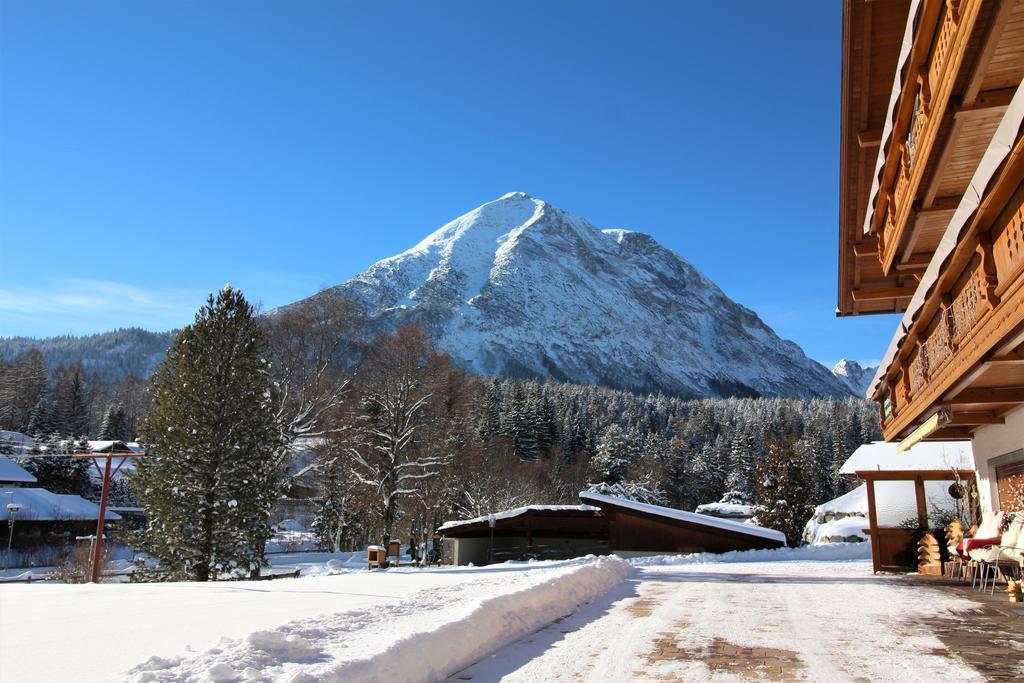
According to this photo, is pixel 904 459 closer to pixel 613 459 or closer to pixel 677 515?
pixel 677 515

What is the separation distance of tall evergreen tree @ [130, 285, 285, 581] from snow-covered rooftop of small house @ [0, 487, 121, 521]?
3029cm

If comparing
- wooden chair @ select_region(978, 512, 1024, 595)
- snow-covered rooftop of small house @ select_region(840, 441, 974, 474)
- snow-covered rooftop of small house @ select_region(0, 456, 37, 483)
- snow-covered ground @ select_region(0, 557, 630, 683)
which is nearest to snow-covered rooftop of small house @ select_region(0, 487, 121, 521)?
snow-covered rooftop of small house @ select_region(0, 456, 37, 483)

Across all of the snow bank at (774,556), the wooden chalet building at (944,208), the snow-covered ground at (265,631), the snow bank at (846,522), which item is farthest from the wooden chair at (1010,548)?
the snow bank at (846,522)

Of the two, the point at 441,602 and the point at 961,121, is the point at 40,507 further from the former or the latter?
the point at 961,121

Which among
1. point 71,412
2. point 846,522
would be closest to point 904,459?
point 846,522

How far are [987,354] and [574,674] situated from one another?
5.68m

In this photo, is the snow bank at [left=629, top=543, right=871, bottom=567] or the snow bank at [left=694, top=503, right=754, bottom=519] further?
the snow bank at [left=694, top=503, right=754, bottom=519]

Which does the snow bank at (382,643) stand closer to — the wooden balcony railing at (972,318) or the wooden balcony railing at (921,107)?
the wooden balcony railing at (972,318)

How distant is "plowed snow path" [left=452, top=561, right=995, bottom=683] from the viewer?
20.7 ft

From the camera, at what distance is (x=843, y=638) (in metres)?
8.01

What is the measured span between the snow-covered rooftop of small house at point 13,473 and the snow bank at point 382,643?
52.9m

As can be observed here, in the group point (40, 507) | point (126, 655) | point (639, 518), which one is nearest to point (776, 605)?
point (126, 655)

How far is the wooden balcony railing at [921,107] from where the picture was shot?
7.45 meters

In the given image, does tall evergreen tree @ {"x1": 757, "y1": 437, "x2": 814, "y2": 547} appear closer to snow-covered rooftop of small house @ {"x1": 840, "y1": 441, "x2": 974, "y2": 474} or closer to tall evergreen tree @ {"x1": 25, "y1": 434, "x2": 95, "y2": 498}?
snow-covered rooftop of small house @ {"x1": 840, "y1": 441, "x2": 974, "y2": 474}
